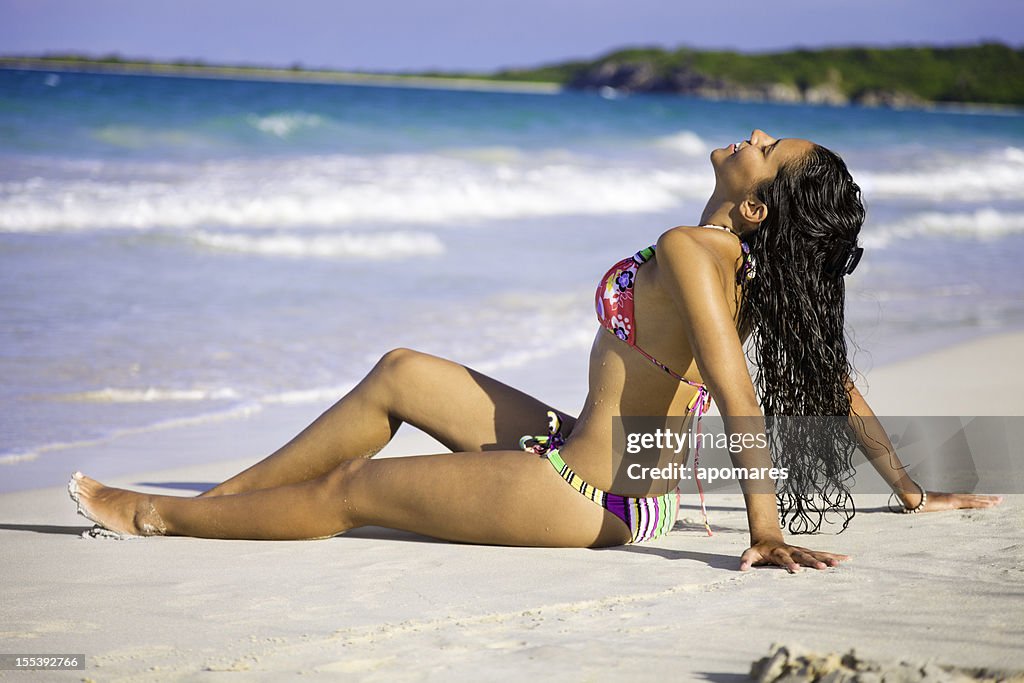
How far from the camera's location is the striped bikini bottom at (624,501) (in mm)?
3170

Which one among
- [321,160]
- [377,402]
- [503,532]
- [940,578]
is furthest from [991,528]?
[321,160]

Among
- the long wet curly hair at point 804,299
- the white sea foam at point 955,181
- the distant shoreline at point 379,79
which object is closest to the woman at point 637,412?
the long wet curly hair at point 804,299

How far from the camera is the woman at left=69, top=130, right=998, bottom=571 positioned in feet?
9.61

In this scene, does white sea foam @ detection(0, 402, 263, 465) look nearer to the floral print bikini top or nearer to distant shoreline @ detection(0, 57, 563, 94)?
the floral print bikini top

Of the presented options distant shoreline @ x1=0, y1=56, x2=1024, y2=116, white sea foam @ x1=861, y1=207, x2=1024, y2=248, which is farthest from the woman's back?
distant shoreline @ x1=0, y1=56, x2=1024, y2=116

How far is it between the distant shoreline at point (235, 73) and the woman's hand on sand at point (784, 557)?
36.1m

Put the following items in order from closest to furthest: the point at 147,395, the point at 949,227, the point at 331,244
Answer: the point at 147,395 → the point at 331,244 → the point at 949,227

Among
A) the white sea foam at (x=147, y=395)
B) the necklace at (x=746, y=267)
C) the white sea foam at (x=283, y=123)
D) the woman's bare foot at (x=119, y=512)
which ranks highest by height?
the white sea foam at (x=283, y=123)

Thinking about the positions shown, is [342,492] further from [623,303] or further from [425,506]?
[623,303]

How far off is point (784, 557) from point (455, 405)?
3.82 ft

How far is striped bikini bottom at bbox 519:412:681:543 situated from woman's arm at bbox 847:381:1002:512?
24.0 inches

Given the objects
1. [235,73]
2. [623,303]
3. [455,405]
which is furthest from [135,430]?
[235,73]

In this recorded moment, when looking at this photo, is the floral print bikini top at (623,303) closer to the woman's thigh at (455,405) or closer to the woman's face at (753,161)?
the woman's face at (753,161)

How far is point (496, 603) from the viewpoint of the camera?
2.87 m
